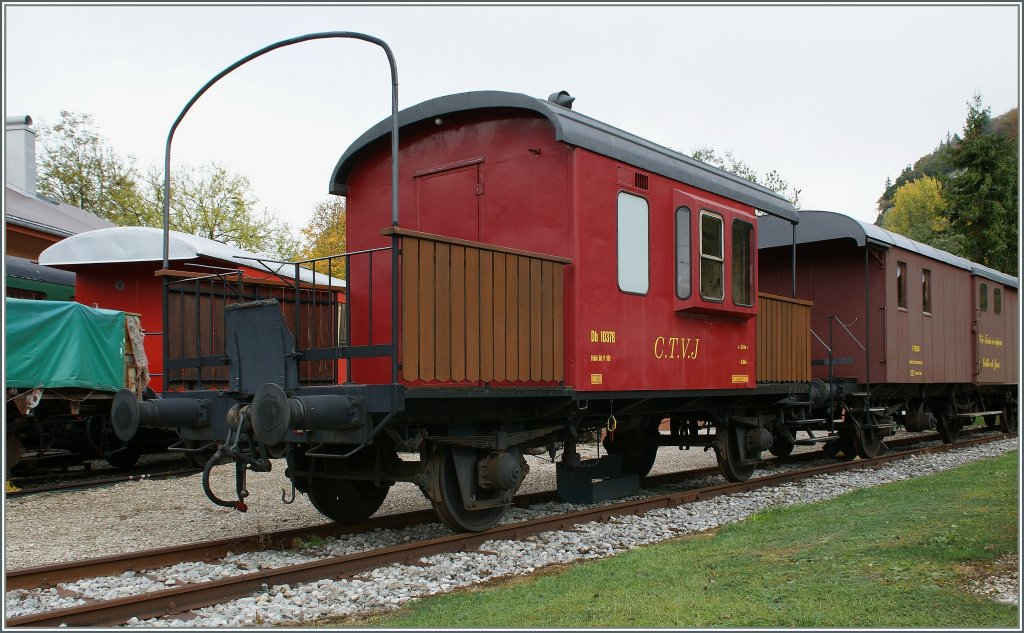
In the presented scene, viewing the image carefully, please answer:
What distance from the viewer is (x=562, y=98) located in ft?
28.0

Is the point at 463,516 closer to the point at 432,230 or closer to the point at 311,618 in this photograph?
the point at 311,618

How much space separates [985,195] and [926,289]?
28.0 meters

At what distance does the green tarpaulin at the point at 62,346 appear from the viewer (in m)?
10.7

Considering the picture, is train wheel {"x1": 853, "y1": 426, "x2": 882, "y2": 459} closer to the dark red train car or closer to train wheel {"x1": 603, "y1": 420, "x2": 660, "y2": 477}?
the dark red train car

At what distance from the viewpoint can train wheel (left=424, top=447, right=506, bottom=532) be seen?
22.9 feet

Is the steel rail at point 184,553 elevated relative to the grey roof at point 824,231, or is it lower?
lower

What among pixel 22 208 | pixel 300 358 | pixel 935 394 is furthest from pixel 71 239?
pixel 935 394

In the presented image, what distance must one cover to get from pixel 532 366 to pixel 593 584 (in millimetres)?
2145

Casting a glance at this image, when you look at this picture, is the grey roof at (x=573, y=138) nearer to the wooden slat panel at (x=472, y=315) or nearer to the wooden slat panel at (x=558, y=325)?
the wooden slat panel at (x=558, y=325)

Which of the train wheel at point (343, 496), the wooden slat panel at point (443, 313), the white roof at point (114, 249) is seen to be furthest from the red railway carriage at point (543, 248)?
the white roof at point (114, 249)

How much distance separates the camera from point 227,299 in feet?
26.2

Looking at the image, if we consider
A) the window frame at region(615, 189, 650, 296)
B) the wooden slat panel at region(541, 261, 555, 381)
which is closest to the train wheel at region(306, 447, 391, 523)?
the wooden slat panel at region(541, 261, 555, 381)

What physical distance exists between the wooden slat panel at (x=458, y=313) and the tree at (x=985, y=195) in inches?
1509

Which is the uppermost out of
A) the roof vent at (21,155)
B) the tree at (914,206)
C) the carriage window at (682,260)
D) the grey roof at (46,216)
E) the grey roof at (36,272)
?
the tree at (914,206)
